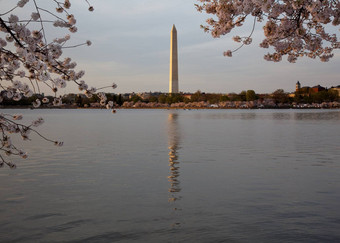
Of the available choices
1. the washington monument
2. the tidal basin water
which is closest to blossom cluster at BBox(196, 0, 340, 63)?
the tidal basin water

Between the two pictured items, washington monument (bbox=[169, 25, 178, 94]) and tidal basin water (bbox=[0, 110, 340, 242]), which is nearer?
tidal basin water (bbox=[0, 110, 340, 242])

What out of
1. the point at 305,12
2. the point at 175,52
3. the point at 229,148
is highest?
the point at 175,52

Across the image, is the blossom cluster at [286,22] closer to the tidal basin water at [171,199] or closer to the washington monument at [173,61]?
the tidal basin water at [171,199]

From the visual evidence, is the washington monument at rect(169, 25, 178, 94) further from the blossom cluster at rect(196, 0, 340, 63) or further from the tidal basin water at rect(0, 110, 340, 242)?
the blossom cluster at rect(196, 0, 340, 63)

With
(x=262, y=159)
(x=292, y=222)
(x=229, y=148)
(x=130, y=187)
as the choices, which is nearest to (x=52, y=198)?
(x=130, y=187)

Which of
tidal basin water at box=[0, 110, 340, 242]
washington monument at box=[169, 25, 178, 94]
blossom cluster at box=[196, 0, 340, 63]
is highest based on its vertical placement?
washington monument at box=[169, 25, 178, 94]

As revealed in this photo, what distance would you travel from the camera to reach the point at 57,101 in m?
6.49

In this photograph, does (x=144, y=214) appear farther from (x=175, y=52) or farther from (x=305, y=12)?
(x=175, y=52)

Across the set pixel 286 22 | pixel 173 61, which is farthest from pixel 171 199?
pixel 173 61

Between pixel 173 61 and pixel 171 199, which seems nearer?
pixel 171 199

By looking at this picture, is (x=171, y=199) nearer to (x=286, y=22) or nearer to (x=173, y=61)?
(x=286, y=22)

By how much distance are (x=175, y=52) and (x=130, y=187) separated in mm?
114471

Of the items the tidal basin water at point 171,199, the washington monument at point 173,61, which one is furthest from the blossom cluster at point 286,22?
the washington monument at point 173,61

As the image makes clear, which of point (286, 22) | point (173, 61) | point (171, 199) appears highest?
point (173, 61)
